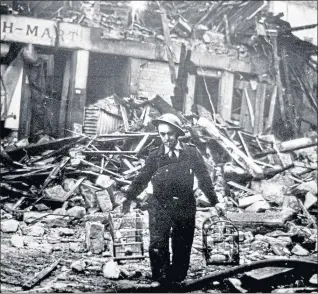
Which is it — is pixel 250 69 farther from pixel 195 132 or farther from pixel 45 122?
pixel 45 122

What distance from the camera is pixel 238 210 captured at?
4.29m

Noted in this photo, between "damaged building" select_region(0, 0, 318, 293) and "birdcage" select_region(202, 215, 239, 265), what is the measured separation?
0.23ft

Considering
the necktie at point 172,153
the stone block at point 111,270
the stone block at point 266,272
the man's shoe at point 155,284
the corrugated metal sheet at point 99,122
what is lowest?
the man's shoe at point 155,284

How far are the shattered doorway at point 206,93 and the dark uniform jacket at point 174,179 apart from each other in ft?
2.96

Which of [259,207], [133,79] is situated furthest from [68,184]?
[259,207]

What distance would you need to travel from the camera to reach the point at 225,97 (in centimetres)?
448

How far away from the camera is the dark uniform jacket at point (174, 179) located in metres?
3.60

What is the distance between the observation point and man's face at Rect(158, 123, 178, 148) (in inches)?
142

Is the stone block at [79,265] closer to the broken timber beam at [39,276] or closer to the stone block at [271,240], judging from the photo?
the broken timber beam at [39,276]

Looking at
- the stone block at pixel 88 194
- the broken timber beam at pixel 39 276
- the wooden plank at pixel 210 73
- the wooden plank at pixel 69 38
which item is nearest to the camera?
the broken timber beam at pixel 39 276

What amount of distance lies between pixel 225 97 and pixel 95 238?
8.06ft

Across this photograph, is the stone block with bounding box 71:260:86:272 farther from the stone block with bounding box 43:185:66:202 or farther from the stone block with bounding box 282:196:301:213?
the stone block with bounding box 282:196:301:213

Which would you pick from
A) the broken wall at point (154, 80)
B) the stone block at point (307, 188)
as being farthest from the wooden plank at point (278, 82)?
the stone block at point (307, 188)

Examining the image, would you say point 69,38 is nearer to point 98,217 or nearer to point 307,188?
point 98,217
